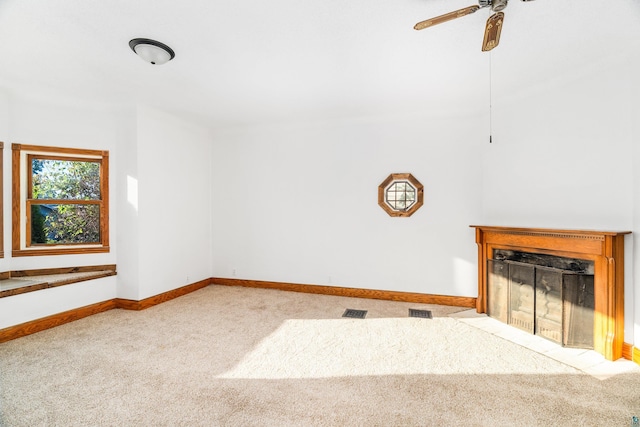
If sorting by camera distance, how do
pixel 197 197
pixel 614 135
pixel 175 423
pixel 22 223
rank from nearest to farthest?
pixel 175 423
pixel 614 135
pixel 22 223
pixel 197 197

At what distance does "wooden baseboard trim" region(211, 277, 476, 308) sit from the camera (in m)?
4.15

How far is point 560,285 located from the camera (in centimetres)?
300

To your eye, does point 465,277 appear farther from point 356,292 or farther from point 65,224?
point 65,224

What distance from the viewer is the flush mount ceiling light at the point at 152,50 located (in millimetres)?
2439

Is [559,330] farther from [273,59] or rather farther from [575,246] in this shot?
[273,59]

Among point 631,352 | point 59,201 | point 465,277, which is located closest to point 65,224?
point 59,201

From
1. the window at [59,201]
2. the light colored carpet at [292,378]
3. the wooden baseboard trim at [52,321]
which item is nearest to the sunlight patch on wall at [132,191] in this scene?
the window at [59,201]

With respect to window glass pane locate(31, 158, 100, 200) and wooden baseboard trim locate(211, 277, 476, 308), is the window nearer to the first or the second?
window glass pane locate(31, 158, 100, 200)

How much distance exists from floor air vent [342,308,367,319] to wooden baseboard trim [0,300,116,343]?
307 centimetres

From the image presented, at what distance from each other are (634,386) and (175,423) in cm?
323

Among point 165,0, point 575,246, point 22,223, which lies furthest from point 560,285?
point 22,223

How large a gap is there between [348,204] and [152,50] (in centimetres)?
303

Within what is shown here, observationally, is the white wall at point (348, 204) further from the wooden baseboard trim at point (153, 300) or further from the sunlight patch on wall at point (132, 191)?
the sunlight patch on wall at point (132, 191)

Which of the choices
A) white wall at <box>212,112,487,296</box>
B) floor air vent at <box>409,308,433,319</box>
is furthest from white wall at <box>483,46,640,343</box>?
floor air vent at <box>409,308,433,319</box>
